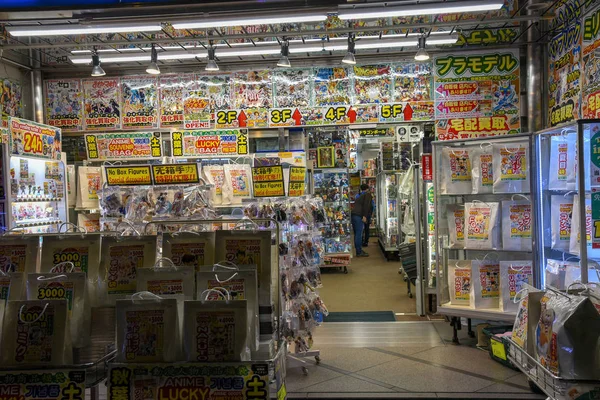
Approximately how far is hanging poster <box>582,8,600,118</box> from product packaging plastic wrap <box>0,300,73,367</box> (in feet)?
22.4

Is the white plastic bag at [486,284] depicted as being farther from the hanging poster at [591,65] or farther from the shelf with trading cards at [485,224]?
the hanging poster at [591,65]

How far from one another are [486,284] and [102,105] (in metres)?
8.34

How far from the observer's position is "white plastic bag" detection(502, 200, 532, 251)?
204 inches

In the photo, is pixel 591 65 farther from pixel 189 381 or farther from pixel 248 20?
pixel 189 381

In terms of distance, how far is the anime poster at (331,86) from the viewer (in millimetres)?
10422

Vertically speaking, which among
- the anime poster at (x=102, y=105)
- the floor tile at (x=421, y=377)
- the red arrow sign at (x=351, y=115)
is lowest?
the floor tile at (x=421, y=377)

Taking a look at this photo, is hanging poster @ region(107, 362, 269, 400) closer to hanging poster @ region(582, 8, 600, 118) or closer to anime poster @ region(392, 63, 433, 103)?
hanging poster @ region(582, 8, 600, 118)

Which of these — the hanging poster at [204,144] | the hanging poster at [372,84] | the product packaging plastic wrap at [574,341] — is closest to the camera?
the product packaging plastic wrap at [574,341]

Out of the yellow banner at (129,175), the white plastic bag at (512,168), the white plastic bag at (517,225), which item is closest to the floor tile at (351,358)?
the white plastic bag at (517,225)

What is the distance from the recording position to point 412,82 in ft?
33.8

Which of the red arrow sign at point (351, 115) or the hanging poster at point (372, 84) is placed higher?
the hanging poster at point (372, 84)

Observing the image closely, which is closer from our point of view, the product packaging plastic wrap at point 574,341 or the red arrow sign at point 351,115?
the product packaging plastic wrap at point 574,341

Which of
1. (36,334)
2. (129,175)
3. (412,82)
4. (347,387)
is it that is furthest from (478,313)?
(412,82)

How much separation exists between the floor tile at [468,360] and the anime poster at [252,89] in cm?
637
